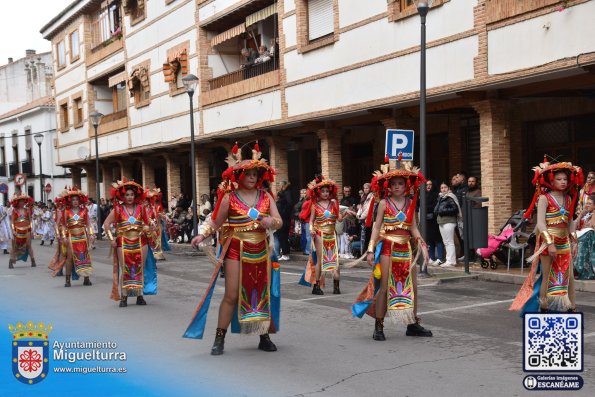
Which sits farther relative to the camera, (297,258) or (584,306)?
(297,258)

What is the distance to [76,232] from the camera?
50.7 ft

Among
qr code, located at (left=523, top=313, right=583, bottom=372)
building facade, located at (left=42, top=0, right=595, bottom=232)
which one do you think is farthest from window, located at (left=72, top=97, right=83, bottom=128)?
qr code, located at (left=523, top=313, right=583, bottom=372)

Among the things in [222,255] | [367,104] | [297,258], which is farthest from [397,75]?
[222,255]

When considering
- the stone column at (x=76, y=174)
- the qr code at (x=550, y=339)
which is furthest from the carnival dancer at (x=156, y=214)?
the stone column at (x=76, y=174)

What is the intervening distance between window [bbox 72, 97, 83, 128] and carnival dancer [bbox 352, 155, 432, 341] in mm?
35913

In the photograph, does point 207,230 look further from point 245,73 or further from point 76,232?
point 245,73

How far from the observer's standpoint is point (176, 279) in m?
16.6

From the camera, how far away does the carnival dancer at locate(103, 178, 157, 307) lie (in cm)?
1232

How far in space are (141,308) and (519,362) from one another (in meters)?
6.29

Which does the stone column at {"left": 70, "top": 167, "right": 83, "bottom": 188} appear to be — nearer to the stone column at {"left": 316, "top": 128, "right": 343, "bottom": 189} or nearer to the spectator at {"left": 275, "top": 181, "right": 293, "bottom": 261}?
the stone column at {"left": 316, "top": 128, "right": 343, "bottom": 189}

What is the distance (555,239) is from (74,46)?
38.1m

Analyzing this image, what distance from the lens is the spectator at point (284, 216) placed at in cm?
2086

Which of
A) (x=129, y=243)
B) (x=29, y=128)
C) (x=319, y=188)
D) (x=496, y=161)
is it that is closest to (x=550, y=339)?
(x=319, y=188)

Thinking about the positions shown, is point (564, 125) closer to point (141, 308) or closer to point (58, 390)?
point (141, 308)
